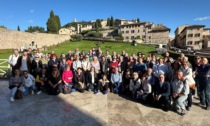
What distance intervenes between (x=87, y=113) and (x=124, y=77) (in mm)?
2859

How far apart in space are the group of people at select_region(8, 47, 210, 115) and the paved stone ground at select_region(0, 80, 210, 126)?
40cm

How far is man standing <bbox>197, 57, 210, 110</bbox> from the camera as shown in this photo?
5.56 m

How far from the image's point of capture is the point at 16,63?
743 centimetres

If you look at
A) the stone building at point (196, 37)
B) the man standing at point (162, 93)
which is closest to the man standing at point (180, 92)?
the man standing at point (162, 93)

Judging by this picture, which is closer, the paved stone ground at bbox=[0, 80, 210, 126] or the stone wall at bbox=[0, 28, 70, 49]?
the paved stone ground at bbox=[0, 80, 210, 126]

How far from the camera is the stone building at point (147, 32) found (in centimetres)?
6153

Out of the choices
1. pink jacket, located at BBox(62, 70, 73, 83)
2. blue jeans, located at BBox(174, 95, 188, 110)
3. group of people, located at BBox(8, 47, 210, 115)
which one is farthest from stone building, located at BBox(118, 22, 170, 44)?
blue jeans, located at BBox(174, 95, 188, 110)

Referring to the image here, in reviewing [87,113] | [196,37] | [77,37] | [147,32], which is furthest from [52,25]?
[87,113]

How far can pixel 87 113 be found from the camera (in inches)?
200

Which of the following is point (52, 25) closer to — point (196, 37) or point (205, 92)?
point (196, 37)

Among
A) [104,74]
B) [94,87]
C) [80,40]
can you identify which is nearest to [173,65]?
[104,74]

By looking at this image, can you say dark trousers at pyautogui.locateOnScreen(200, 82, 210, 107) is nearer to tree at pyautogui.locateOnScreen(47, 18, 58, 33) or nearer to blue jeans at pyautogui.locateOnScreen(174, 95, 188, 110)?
blue jeans at pyautogui.locateOnScreen(174, 95, 188, 110)

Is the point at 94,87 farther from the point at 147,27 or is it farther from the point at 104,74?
the point at 147,27

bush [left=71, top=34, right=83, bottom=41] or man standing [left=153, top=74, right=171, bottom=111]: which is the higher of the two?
bush [left=71, top=34, right=83, bottom=41]
